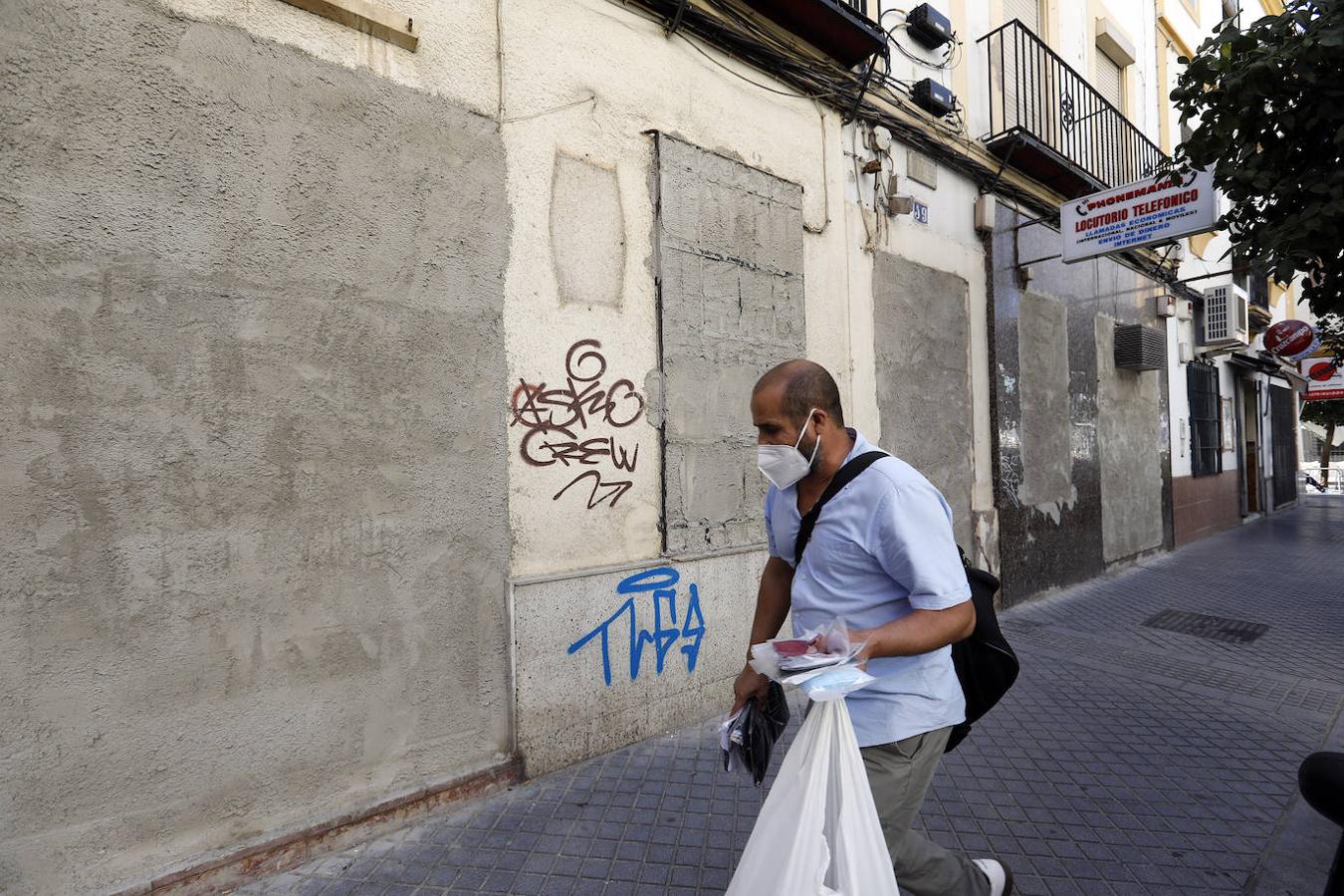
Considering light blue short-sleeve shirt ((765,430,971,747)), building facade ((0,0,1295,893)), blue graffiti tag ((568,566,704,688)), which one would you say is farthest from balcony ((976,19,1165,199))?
light blue short-sleeve shirt ((765,430,971,747))

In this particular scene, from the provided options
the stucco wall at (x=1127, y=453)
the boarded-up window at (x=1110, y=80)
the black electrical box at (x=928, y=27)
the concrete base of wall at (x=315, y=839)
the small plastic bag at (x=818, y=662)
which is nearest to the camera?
the small plastic bag at (x=818, y=662)

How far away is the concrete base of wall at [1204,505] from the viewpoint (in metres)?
11.1

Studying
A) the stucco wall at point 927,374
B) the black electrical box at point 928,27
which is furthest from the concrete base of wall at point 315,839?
the black electrical box at point 928,27

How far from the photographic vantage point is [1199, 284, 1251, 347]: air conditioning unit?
1177cm

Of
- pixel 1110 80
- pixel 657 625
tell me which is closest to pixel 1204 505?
pixel 1110 80

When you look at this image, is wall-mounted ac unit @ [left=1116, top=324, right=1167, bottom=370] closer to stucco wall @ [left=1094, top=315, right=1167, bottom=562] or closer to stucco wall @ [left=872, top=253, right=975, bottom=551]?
stucco wall @ [left=1094, top=315, right=1167, bottom=562]

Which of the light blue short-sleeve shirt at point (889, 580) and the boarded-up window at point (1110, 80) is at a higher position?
the boarded-up window at point (1110, 80)

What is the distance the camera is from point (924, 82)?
6.39m

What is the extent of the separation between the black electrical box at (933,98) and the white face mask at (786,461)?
5612 millimetres

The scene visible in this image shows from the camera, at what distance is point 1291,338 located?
12.1 metres

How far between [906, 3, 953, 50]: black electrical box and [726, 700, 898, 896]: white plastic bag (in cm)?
651

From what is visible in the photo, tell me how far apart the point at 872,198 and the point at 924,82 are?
1.44 m

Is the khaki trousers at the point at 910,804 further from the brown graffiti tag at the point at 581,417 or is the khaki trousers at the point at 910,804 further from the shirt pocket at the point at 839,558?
the brown graffiti tag at the point at 581,417

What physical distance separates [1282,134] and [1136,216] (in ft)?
9.74
